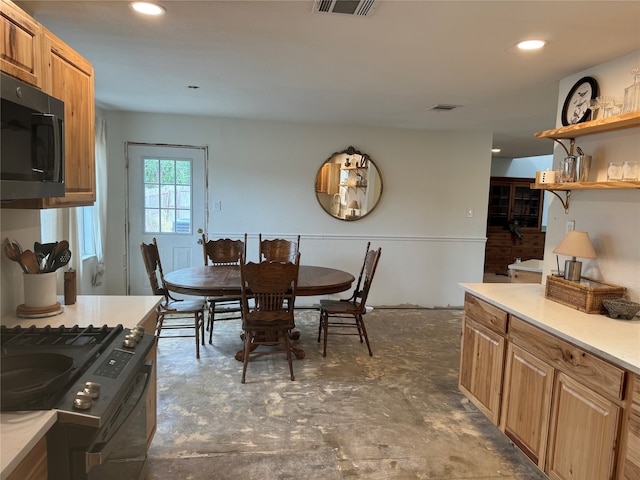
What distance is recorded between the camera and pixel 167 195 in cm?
480

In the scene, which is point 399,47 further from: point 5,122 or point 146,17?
point 5,122

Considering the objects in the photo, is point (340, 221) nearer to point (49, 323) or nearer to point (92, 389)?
point (49, 323)

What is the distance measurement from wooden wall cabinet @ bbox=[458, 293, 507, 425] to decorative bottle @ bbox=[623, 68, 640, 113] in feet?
4.09

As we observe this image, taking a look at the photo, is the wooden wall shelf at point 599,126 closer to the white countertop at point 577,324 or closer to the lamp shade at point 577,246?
the lamp shade at point 577,246

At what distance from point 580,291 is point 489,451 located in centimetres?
104

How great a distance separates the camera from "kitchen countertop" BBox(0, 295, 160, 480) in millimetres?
967

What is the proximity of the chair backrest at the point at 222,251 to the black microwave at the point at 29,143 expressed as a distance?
2.67 metres

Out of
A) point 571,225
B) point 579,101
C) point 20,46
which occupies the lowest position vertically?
point 571,225

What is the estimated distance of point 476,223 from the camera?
17.8 ft

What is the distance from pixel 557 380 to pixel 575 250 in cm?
81

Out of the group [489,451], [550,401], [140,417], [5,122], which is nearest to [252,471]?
[140,417]

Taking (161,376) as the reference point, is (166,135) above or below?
above

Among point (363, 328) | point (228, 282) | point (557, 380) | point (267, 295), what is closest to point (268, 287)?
point (267, 295)

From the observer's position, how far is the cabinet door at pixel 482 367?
239cm
